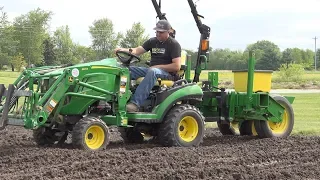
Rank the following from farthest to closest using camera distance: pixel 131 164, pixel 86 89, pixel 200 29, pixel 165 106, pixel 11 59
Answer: pixel 11 59
pixel 200 29
pixel 165 106
pixel 86 89
pixel 131 164

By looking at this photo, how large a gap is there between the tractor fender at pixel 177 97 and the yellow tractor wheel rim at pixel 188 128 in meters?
0.33

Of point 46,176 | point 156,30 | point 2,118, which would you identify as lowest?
point 46,176

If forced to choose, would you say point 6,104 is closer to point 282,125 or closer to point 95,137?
point 95,137

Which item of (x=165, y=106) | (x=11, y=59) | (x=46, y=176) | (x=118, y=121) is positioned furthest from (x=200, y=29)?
(x=11, y=59)

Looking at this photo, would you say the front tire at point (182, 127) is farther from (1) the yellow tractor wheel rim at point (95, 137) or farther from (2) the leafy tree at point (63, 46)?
(2) the leafy tree at point (63, 46)

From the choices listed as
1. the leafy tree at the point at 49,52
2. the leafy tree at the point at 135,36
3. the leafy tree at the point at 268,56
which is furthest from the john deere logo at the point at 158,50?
the leafy tree at the point at 49,52

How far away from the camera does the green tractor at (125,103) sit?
7.20m

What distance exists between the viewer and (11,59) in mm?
58656

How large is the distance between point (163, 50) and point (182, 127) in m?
1.24

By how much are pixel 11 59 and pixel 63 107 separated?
5338 cm

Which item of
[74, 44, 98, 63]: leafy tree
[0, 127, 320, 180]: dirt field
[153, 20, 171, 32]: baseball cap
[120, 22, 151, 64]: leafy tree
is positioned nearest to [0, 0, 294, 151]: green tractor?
[0, 127, 320, 180]: dirt field

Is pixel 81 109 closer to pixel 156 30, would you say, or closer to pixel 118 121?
pixel 118 121

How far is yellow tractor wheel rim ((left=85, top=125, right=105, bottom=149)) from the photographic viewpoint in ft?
24.0

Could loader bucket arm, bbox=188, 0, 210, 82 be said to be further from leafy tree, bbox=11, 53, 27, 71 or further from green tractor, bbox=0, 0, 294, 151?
leafy tree, bbox=11, 53, 27, 71
